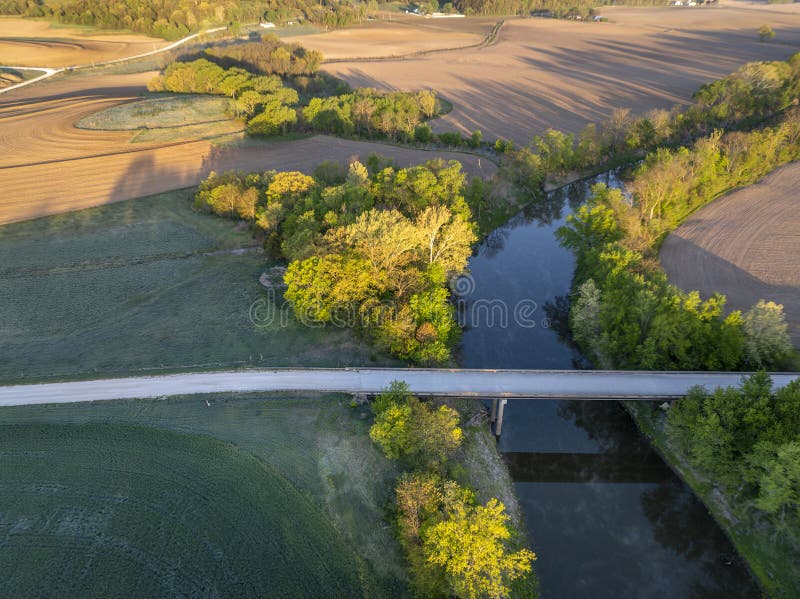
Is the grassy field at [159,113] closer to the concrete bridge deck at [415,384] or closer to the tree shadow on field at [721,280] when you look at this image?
the concrete bridge deck at [415,384]

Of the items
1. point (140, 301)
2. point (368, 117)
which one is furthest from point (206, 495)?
point (368, 117)

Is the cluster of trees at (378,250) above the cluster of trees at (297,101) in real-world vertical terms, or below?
below

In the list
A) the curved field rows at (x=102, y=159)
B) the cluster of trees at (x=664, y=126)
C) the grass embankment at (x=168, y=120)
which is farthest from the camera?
the grass embankment at (x=168, y=120)

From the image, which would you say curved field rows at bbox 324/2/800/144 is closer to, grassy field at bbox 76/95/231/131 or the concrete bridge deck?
grassy field at bbox 76/95/231/131

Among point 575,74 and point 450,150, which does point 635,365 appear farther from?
point 575,74

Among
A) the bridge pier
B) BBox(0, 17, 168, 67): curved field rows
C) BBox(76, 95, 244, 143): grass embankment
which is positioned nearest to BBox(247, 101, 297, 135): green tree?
BBox(76, 95, 244, 143): grass embankment

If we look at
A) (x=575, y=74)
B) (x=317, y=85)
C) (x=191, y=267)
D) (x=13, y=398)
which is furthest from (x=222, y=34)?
(x=13, y=398)

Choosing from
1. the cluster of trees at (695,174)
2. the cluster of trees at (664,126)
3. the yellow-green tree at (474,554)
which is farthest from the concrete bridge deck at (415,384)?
the cluster of trees at (664,126)
